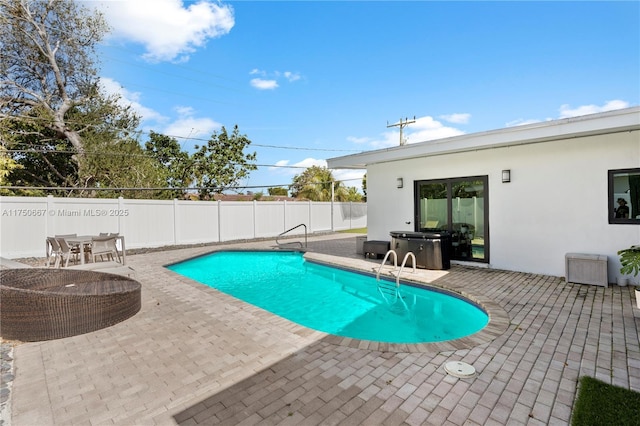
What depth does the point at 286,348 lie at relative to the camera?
3646 mm

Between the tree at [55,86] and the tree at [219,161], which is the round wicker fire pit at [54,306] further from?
the tree at [219,161]

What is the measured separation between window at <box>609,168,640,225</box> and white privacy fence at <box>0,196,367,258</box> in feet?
45.0

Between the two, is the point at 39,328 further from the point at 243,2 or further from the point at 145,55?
the point at 145,55

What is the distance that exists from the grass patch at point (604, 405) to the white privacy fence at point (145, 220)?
13.4 meters

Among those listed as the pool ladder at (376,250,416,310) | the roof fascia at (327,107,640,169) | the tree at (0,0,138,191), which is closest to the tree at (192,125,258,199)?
the tree at (0,0,138,191)

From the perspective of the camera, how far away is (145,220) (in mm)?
12547

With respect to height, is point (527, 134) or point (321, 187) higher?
point (321, 187)

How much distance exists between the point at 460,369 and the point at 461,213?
6.15 meters

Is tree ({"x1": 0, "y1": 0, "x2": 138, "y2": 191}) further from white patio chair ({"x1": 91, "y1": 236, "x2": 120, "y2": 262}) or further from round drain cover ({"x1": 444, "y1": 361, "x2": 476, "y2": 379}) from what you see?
round drain cover ({"x1": 444, "y1": 361, "x2": 476, "y2": 379})

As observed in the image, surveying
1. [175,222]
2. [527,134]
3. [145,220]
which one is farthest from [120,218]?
[527,134]

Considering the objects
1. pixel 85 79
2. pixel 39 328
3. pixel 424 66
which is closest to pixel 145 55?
pixel 85 79

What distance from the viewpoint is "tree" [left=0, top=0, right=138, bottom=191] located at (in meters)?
16.7

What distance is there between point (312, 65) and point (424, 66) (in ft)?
18.9

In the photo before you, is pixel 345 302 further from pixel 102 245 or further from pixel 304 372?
pixel 102 245
